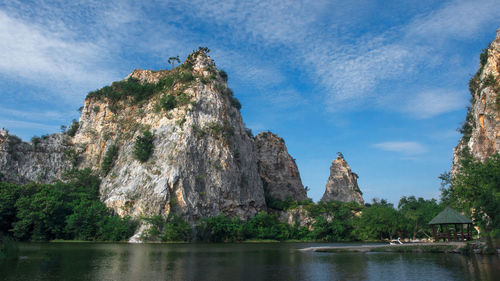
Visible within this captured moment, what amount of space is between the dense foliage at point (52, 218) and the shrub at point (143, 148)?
10.2 metres

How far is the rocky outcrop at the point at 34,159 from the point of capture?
6962cm

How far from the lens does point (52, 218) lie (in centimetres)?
5419

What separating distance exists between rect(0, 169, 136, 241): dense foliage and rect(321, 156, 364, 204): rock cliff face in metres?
63.0

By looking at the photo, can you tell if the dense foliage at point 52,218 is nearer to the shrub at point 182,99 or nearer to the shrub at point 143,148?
the shrub at point 143,148

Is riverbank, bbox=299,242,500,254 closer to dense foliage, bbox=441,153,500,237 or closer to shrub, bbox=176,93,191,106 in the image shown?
dense foliage, bbox=441,153,500,237

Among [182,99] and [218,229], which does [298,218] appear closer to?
[218,229]

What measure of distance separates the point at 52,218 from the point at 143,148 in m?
17.6

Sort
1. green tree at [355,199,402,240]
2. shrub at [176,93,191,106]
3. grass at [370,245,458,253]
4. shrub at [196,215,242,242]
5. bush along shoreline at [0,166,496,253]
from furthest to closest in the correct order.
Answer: shrub at [176,93,191,106]
green tree at [355,199,402,240]
shrub at [196,215,242,242]
bush along shoreline at [0,166,496,253]
grass at [370,245,458,253]

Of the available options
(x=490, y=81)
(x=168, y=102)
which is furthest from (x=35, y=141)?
(x=490, y=81)

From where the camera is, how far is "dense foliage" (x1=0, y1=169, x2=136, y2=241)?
173ft

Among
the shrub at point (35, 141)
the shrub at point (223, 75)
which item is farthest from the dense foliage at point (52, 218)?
the shrub at point (223, 75)

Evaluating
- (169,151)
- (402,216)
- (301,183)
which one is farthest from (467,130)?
(169,151)

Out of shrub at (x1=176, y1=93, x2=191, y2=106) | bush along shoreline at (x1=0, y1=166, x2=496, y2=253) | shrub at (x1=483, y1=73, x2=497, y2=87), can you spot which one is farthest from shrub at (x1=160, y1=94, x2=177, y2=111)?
shrub at (x1=483, y1=73, x2=497, y2=87)

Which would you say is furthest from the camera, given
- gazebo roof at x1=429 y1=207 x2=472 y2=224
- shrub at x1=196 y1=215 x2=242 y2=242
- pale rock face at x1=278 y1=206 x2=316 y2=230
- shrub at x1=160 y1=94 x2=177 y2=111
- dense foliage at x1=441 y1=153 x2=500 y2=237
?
pale rock face at x1=278 y1=206 x2=316 y2=230
